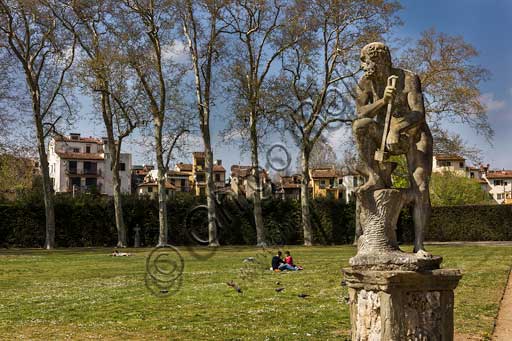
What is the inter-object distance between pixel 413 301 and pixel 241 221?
1333 inches

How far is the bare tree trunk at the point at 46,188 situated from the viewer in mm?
33747

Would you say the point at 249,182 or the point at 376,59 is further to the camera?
the point at 249,182

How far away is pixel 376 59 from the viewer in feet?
21.2

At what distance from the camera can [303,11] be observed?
35.7 metres

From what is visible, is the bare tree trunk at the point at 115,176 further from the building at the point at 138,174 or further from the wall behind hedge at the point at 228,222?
the building at the point at 138,174

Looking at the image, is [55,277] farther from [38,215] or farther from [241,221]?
[241,221]

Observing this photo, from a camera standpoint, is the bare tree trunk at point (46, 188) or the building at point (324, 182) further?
the building at point (324, 182)

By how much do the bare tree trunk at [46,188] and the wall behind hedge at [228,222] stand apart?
7.14ft

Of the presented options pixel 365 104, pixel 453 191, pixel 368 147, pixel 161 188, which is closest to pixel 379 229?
pixel 368 147

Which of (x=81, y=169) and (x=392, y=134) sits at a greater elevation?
(x=81, y=169)

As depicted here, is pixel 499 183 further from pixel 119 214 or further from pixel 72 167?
pixel 119 214

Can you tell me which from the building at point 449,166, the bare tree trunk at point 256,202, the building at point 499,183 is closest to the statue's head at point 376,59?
the bare tree trunk at point 256,202

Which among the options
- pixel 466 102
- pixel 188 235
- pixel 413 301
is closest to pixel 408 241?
pixel 466 102

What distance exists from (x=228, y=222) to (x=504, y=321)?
29959 millimetres
